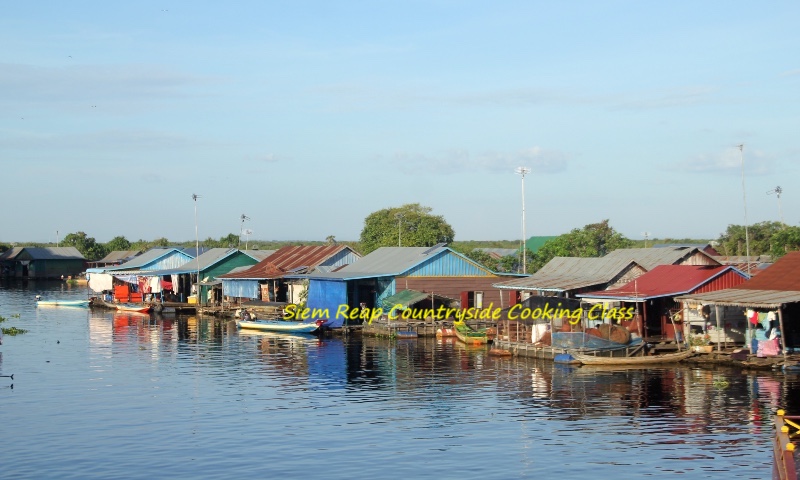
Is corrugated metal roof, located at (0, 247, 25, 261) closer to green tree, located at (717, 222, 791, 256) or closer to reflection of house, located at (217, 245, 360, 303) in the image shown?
reflection of house, located at (217, 245, 360, 303)

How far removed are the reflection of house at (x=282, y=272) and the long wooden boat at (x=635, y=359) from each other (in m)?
29.6

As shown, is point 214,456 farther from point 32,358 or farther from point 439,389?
point 32,358

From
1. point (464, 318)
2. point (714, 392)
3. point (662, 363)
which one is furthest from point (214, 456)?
point (464, 318)

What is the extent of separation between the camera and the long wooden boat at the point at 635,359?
38500 millimetres

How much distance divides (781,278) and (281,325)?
99.1 ft

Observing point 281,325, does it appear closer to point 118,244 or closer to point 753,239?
point 753,239

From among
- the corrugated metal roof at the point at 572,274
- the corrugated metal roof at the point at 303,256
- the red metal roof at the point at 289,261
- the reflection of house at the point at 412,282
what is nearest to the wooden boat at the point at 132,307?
the red metal roof at the point at 289,261

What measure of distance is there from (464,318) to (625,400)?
22.1 meters

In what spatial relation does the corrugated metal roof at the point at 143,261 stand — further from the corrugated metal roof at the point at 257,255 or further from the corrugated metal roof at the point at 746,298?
the corrugated metal roof at the point at 746,298

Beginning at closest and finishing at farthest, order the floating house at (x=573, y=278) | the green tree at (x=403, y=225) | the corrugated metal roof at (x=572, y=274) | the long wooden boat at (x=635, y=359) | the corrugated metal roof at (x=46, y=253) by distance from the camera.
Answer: the long wooden boat at (x=635, y=359) → the floating house at (x=573, y=278) → the corrugated metal roof at (x=572, y=274) → the green tree at (x=403, y=225) → the corrugated metal roof at (x=46, y=253)

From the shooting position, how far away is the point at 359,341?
5188cm

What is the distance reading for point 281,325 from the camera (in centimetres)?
5781

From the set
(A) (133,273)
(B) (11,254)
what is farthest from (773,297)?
(B) (11,254)

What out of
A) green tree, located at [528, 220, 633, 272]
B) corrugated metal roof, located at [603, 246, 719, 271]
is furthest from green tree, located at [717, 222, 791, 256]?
corrugated metal roof, located at [603, 246, 719, 271]
